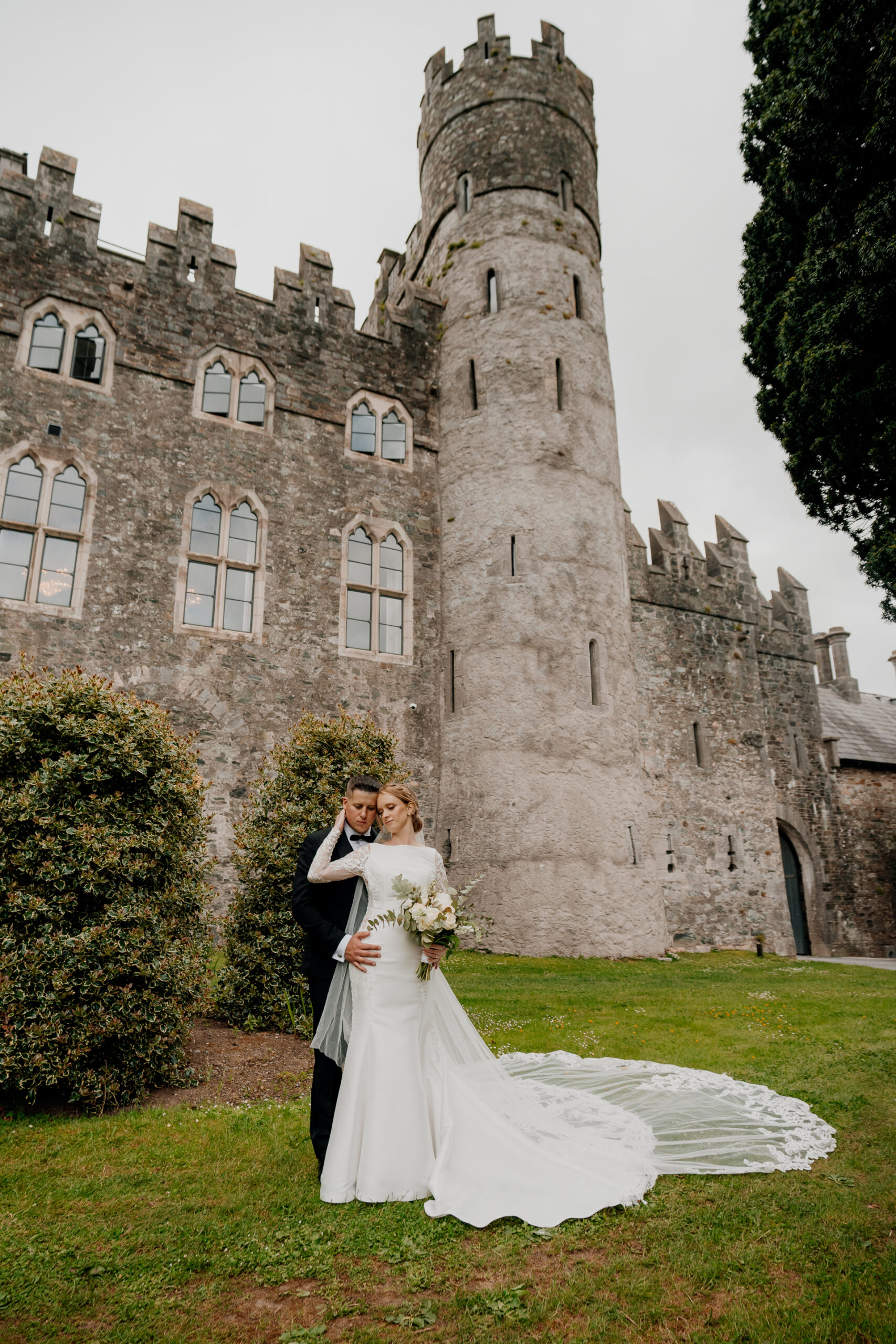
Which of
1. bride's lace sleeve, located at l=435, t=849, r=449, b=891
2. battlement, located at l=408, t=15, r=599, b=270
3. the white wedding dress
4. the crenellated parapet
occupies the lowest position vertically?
the white wedding dress

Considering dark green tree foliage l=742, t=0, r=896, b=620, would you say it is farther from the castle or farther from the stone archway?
the stone archway

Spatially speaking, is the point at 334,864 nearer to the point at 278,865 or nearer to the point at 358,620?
the point at 278,865

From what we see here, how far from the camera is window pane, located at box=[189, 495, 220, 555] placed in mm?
15531

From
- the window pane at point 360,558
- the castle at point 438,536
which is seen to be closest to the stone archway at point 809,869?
the castle at point 438,536

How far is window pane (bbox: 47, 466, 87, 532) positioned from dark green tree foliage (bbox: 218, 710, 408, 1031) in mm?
7403

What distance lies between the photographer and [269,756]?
1504cm

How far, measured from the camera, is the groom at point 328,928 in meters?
4.64

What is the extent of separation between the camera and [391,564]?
17.5 m

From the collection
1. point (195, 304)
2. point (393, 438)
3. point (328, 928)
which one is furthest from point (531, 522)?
point (328, 928)

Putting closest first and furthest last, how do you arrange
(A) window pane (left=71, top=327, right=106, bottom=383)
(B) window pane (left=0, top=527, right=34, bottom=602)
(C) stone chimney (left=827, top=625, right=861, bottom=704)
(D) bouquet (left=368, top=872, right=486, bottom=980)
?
(D) bouquet (left=368, top=872, right=486, bottom=980) < (B) window pane (left=0, top=527, right=34, bottom=602) < (A) window pane (left=71, top=327, right=106, bottom=383) < (C) stone chimney (left=827, top=625, right=861, bottom=704)

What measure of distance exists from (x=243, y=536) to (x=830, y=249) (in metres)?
11.5

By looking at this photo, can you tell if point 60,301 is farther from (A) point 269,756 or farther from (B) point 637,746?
(B) point 637,746

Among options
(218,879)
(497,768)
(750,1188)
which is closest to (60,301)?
(218,879)

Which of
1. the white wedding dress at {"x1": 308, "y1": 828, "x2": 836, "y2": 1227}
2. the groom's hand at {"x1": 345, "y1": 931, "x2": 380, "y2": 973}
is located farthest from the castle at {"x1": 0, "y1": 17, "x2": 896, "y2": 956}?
the groom's hand at {"x1": 345, "y1": 931, "x2": 380, "y2": 973}
